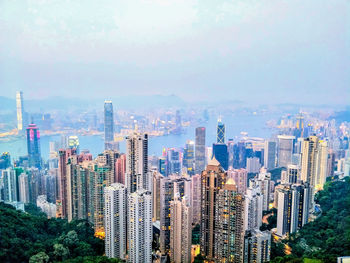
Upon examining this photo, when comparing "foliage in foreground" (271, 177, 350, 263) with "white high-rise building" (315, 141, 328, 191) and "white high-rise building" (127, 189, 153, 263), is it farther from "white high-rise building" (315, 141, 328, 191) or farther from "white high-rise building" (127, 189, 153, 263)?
"white high-rise building" (127, 189, 153, 263)

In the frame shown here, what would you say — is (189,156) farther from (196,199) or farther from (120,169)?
(196,199)

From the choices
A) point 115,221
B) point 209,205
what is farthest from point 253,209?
point 115,221

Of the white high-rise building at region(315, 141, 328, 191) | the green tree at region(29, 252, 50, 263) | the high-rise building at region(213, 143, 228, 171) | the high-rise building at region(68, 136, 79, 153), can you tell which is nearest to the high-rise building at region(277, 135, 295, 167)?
the white high-rise building at region(315, 141, 328, 191)

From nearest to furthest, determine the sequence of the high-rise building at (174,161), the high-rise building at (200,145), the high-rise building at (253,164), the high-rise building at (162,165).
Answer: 1. the high-rise building at (162,165)
2. the high-rise building at (174,161)
3. the high-rise building at (200,145)
4. the high-rise building at (253,164)

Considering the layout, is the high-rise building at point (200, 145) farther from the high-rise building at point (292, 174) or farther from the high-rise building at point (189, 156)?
the high-rise building at point (292, 174)

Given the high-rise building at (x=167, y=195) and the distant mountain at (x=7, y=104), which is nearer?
the high-rise building at (x=167, y=195)

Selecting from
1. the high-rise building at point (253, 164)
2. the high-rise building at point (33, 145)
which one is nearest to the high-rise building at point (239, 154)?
the high-rise building at point (253, 164)

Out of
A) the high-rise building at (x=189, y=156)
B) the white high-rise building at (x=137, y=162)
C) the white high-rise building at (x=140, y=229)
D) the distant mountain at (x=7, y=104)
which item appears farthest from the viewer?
the high-rise building at (x=189, y=156)
